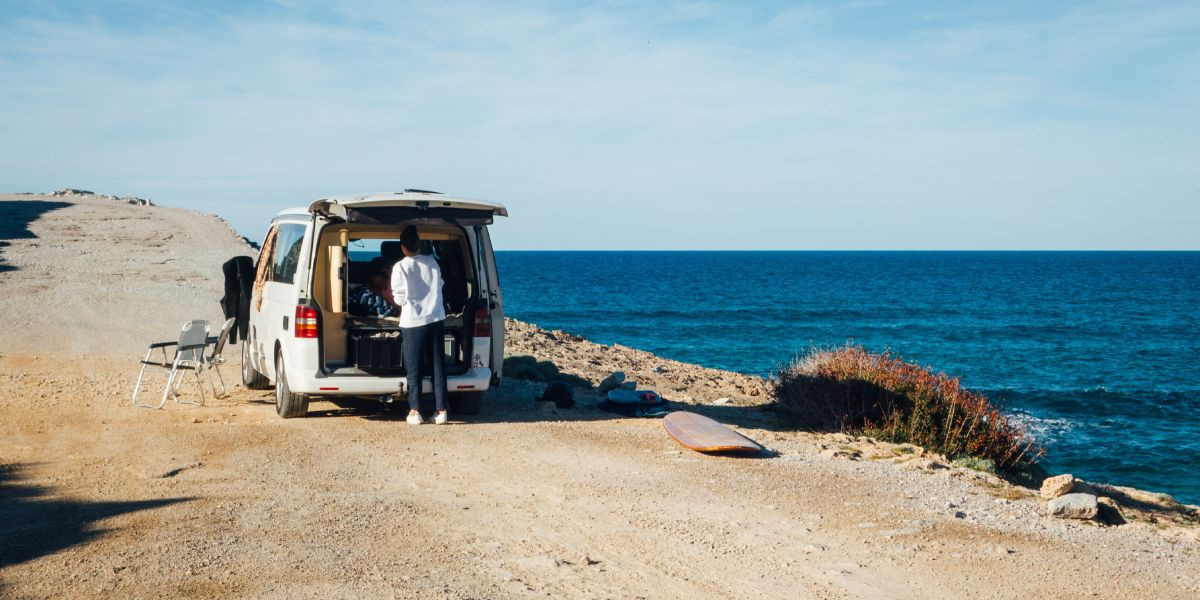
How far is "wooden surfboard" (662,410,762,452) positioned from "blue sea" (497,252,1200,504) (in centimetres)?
928

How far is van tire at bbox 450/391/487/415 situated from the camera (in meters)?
11.0

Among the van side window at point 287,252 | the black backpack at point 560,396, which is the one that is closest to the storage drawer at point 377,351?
the van side window at point 287,252

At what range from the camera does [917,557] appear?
6.56 metres

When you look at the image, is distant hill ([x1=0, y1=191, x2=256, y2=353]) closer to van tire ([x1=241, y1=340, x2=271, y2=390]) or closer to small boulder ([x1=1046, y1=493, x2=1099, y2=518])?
van tire ([x1=241, y1=340, x2=271, y2=390])

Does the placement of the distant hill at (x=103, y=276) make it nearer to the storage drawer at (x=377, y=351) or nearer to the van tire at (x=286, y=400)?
the van tire at (x=286, y=400)

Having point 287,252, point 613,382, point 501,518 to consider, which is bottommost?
point 613,382

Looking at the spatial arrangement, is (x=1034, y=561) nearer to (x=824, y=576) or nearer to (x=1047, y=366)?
(x=824, y=576)

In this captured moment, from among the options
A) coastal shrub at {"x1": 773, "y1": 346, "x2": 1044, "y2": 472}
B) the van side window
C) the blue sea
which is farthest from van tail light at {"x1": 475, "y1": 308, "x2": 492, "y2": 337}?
the blue sea

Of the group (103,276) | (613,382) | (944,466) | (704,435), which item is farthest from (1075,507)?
(103,276)

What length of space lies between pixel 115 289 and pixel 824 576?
22.7 meters

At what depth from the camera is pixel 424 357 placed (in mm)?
10258

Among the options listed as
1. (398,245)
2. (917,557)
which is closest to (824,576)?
(917,557)

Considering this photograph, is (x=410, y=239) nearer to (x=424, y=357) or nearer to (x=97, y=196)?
(x=424, y=357)

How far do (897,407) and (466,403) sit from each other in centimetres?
466
